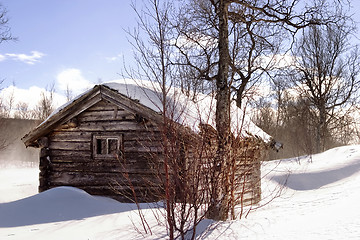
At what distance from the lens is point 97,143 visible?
10.0 meters

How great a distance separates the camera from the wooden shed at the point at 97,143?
30.3ft

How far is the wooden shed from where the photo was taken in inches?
363

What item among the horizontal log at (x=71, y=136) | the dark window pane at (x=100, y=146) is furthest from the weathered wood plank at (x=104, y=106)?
the dark window pane at (x=100, y=146)

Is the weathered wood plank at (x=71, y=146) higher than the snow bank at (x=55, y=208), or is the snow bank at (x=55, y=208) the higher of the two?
the weathered wood plank at (x=71, y=146)

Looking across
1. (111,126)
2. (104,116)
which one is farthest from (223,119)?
(104,116)

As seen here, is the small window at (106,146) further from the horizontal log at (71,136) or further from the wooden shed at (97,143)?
the horizontal log at (71,136)

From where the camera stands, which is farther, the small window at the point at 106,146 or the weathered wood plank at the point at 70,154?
the weathered wood plank at the point at 70,154

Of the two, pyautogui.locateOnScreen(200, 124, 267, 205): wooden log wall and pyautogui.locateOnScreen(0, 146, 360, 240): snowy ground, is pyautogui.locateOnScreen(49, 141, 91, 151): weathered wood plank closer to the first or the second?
pyautogui.locateOnScreen(0, 146, 360, 240): snowy ground

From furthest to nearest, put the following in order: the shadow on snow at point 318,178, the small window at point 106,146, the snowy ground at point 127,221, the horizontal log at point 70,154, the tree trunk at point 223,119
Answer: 1. the shadow on snow at point 318,178
2. the horizontal log at point 70,154
3. the small window at point 106,146
4. the tree trunk at point 223,119
5. the snowy ground at point 127,221

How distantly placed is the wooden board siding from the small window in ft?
0.40

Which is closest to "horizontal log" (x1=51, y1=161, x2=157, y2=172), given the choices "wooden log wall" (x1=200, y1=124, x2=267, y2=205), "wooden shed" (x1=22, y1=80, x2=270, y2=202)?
"wooden shed" (x1=22, y1=80, x2=270, y2=202)

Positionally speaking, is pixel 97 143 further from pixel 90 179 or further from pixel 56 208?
pixel 56 208

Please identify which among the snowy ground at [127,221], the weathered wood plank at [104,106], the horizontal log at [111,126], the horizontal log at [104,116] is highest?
the weathered wood plank at [104,106]

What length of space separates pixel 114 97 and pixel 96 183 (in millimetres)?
2696
